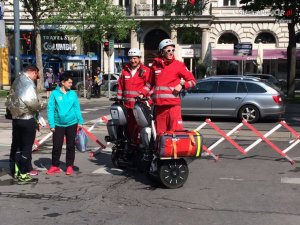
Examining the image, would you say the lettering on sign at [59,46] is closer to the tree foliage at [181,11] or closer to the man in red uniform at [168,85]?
the tree foliage at [181,11]

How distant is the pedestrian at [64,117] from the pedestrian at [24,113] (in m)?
0.35

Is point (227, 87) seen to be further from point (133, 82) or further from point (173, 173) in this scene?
point (173, 173)

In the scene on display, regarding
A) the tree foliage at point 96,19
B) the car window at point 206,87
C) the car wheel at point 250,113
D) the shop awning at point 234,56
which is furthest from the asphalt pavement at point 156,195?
the shop awning at point 234,56

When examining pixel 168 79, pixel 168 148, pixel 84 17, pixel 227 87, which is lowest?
pixel 168 148

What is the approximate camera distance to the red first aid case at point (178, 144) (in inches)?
255

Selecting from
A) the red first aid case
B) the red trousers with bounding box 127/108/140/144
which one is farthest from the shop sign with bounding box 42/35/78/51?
the red first aid case

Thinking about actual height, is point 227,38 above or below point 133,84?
above

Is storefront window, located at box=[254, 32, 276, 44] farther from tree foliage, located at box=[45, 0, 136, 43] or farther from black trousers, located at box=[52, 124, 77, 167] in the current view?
black trousers, located at box=[52, 124, 77, 167]

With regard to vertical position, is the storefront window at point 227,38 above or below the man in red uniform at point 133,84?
above

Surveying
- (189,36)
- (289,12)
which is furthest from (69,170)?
(189,36)

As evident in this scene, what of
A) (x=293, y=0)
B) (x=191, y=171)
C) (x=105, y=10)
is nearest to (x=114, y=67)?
(x=105, y=10)

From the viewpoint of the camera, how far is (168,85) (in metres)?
7.11

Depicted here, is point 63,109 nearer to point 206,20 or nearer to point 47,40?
point 206,20

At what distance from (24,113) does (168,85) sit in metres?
2.13
